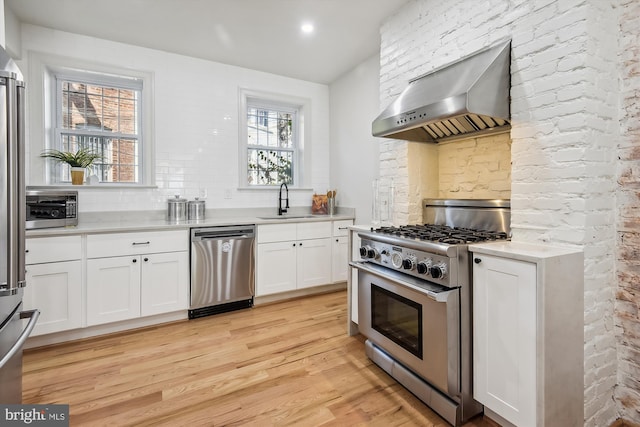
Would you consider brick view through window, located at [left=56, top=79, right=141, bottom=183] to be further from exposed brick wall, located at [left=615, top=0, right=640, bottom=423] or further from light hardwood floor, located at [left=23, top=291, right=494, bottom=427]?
exposed brick wall, located at [left=615, top=0, right=640, bottom=423]

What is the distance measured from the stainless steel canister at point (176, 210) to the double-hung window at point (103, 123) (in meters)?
0.49

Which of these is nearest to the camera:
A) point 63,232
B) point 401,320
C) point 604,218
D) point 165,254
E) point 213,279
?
point 604,218

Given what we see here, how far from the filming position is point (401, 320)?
2.06 meters

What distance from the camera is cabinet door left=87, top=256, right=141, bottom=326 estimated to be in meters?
2.69

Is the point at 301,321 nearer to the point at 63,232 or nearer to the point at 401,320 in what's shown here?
Result: the point at 401,320

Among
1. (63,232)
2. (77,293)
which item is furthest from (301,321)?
(63,232)

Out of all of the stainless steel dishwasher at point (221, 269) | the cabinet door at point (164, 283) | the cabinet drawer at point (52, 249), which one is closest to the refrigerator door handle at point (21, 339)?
the cabinet drawer at point (52, 249)

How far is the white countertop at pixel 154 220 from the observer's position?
2685 millimetres

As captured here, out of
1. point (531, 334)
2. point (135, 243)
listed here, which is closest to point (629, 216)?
point (531, 334)

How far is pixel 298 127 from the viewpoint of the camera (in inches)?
181

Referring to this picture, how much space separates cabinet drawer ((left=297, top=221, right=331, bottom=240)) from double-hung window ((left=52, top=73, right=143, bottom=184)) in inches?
75.4

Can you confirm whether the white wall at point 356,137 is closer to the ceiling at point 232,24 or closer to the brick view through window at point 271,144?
the ceiling at point 232,24

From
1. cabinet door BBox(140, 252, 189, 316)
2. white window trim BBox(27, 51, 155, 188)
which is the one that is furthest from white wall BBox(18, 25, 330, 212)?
cabinet door BBox(140, 252, 189, 316)

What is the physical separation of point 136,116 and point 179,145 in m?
0.57
